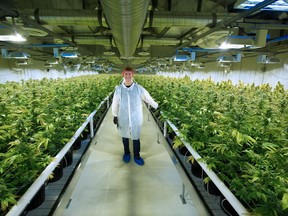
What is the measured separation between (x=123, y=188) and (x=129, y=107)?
120 cm

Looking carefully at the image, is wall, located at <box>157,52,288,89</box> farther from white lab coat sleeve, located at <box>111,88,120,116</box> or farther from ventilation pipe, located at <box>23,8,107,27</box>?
ventilation pipe, located at <box>23,8,107,27</box>

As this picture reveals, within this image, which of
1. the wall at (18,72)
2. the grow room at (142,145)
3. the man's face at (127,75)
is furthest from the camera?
the wall at (18,72)

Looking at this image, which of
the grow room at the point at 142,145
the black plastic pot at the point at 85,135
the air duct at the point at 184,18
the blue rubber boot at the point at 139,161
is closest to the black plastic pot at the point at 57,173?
the grow room at the point at 142,145

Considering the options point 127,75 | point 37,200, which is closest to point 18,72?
point 127,75

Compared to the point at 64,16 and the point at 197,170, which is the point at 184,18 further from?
the point at 197,170

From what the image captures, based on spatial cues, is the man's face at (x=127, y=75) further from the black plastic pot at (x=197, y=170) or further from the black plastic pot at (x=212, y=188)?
the black plastic pot at (x=212, y=188)

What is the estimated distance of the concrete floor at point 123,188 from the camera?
2199mm

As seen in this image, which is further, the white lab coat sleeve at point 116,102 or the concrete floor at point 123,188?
the white lab coat sleeve at point 116,102

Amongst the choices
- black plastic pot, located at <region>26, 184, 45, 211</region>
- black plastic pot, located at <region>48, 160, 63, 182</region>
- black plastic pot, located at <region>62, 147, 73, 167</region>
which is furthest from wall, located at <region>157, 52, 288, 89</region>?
black plastic pot, located at <region>26, 184, 45, 211</region>

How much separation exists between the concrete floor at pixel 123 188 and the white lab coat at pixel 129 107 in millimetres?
637

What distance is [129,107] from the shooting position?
300 centimetres

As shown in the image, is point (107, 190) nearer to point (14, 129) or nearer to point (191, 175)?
point (191, 175)

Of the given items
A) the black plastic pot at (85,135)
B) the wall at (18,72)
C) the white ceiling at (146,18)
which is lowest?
the black plastic pot at (85,135)

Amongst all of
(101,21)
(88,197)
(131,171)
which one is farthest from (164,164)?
(101,21)
